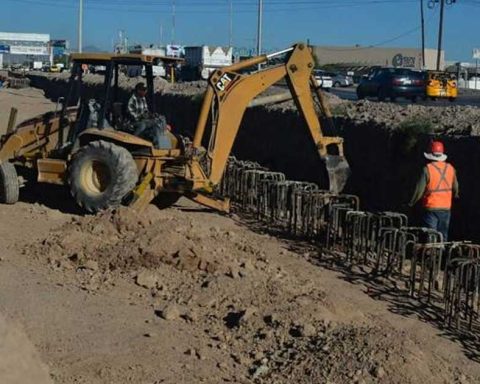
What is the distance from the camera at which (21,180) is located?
46.7 ft

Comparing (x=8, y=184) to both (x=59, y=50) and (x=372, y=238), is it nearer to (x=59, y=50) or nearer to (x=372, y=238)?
(x=372, y=238)

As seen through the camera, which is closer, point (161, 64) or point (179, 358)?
point (179, 358)

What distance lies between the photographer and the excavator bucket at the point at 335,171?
13.1 m

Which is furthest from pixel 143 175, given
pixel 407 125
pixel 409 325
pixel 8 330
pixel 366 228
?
pixel 8 330

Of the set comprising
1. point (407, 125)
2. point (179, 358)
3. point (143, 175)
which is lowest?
point (179, 358)

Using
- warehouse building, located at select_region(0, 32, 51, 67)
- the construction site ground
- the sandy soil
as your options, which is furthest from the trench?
warehouse building, located at select_region(0, 32, 51, 67)

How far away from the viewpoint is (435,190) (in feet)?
32.8

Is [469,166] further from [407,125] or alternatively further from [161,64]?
[161,64]

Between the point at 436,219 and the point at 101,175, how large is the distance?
5087 mm

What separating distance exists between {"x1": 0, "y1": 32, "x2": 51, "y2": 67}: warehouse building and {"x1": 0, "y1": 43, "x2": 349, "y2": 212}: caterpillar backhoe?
113962mm

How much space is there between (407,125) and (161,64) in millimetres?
4246

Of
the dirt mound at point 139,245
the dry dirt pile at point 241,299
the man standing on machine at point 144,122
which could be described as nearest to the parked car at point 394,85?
the man standing on machine at point 144,122

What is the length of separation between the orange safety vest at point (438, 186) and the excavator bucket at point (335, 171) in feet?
10.2

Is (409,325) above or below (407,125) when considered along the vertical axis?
below
